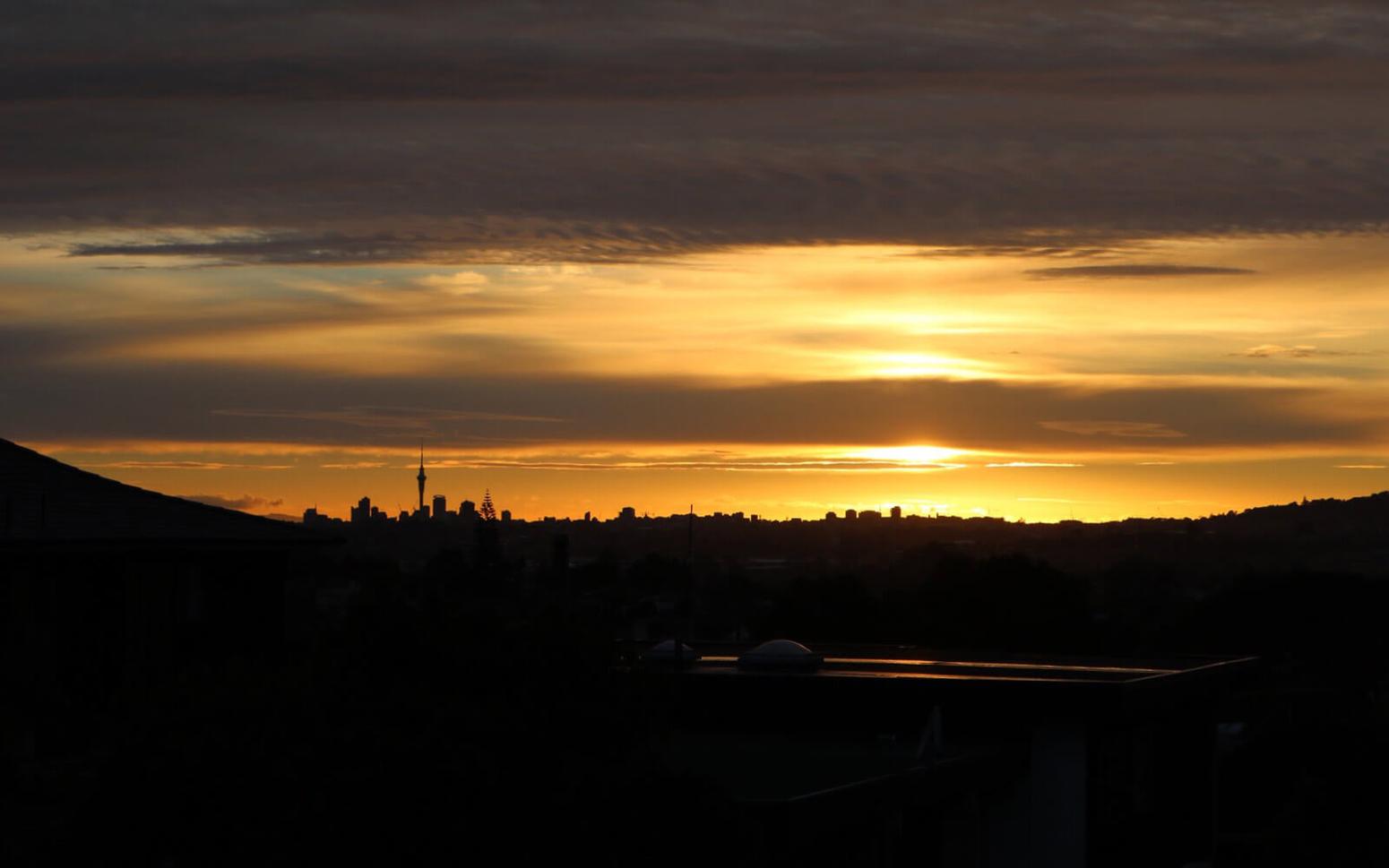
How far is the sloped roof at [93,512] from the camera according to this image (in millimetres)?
24500

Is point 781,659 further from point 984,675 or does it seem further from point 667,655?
point 984,675

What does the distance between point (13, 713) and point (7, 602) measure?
5.71m

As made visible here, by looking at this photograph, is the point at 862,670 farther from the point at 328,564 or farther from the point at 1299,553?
the point at 1299,553

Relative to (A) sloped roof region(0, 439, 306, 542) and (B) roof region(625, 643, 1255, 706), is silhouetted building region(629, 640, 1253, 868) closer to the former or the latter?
(B) roof region(625, 643, 1255, 706)

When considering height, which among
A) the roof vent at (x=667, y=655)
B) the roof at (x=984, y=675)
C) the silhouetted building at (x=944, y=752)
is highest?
the roof vent at (x=667, y=655)

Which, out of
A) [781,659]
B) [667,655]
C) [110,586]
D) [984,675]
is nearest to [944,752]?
[781,659]

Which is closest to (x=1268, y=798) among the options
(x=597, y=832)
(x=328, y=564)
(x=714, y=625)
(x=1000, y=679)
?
(x=714, y=625)

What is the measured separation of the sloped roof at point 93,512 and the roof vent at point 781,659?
26.9ft

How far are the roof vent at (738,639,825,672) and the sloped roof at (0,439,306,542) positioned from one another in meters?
8.21

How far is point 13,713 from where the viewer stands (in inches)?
749

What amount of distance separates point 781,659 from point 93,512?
1184 centimetres

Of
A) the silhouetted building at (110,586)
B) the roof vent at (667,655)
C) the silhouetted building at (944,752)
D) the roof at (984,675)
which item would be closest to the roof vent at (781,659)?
the silhouetted building at (944,752)

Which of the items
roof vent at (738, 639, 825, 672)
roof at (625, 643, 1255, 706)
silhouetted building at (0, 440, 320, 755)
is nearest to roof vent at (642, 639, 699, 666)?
roof at (625, 643, 1255, 706)

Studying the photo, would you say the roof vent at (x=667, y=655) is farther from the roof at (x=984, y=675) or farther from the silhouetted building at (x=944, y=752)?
the roof at (x=984, y=675)
